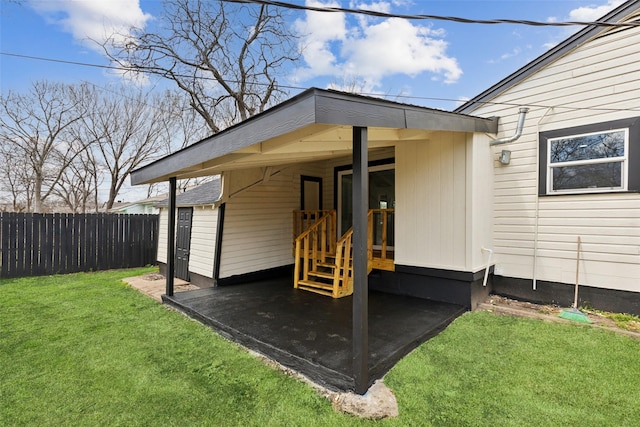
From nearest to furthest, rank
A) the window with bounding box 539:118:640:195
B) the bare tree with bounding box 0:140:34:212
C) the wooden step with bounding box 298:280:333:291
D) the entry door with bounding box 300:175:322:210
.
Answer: the window with bounding box 539:118:640:195 → the wooden step with bounding box 298:280:333:291 → the entry door with bounding box 300:175:322:210 → the bare tree with bounding box 0:140:34:212

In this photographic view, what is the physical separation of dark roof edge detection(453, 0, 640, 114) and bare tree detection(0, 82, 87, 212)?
1821cm

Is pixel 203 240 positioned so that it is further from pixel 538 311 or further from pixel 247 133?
pixel 538 311

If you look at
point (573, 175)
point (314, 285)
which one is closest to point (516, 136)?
point (573, 175)

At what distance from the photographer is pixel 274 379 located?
269 centimetres

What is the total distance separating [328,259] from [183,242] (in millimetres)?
3226

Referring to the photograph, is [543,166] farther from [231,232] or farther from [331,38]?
[331,38]

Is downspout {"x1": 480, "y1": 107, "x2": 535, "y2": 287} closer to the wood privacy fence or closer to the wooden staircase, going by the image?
the wooden staircase

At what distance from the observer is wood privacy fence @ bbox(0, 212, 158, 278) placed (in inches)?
278

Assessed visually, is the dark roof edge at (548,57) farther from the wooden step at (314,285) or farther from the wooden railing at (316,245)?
the wooden step at (314,285)

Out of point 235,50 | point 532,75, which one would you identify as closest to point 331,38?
point 235,50

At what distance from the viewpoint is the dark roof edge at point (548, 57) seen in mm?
3939

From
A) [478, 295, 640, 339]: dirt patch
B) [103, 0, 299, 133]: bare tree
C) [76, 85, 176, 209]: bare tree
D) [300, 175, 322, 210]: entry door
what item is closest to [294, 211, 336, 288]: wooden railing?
[300, 175, 322, 210]: entry door

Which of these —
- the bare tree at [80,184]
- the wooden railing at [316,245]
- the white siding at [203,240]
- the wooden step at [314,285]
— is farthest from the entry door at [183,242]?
the bare tree at [80,184]

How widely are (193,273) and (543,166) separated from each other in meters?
6.34
